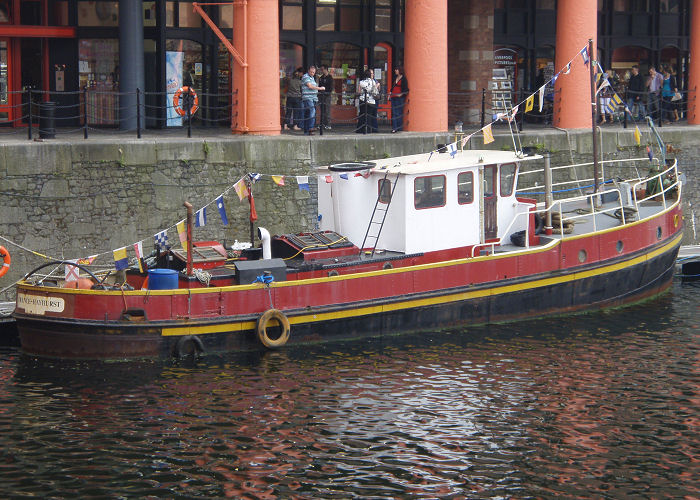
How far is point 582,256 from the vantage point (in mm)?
23156

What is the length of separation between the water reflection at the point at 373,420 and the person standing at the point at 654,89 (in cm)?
1197

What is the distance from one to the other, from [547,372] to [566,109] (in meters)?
11.4

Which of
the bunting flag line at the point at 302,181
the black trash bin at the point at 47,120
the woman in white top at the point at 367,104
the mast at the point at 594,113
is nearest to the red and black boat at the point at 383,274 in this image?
the bunting flag line at the point at 302,181

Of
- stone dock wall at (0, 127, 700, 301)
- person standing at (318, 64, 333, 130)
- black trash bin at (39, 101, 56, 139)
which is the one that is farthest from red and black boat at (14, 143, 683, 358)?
person standing at (318, 64, 333, 130)

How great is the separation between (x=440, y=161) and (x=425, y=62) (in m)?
5.95

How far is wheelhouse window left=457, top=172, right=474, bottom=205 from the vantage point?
21.9 meters

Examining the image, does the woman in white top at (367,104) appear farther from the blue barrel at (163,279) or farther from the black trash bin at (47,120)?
the blue barrel at (163,279)

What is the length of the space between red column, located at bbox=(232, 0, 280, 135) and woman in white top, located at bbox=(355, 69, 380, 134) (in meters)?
2.31

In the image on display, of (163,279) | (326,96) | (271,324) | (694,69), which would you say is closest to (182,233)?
(163,279)

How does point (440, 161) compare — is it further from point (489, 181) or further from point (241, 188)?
point (241, 188)

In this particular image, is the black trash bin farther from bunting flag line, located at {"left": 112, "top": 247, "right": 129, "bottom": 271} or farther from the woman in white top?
the woman in white top

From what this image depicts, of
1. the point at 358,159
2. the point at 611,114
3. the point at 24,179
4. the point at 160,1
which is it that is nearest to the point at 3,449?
the point at 24,179

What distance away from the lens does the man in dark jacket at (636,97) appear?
32062 millimetres

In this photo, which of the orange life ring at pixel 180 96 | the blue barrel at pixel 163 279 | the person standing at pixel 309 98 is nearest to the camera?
the blue barrel at pixel 163 279
